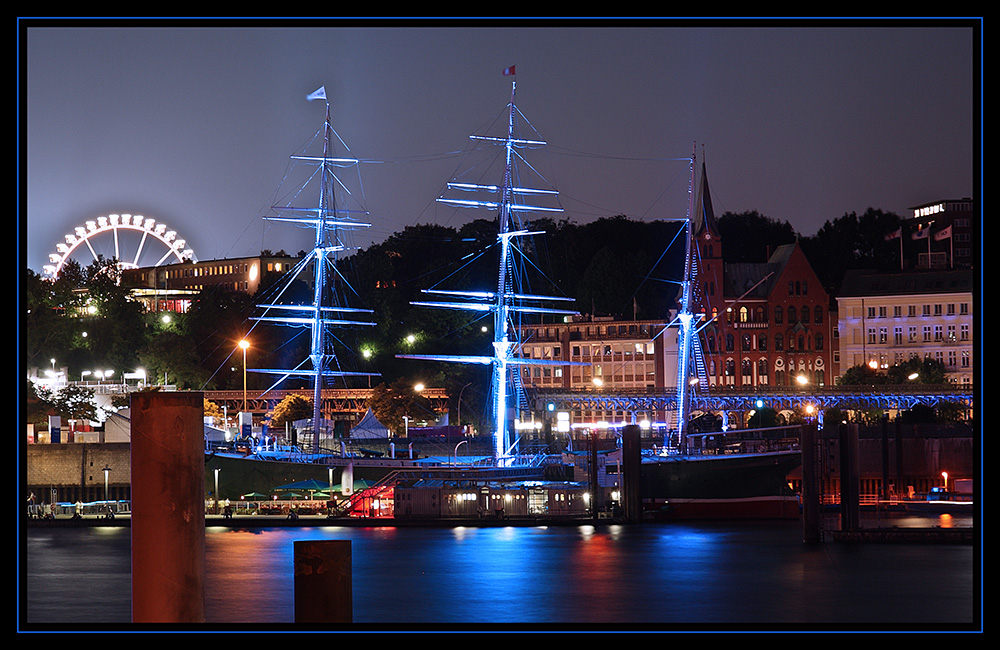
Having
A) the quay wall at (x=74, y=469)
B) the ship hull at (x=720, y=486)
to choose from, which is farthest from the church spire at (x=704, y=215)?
the quay wall at (x=74, y=469)

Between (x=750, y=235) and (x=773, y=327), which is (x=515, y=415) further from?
(x=750, y=235)

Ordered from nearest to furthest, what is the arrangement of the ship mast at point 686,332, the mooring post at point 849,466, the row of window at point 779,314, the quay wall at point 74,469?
the mooring post at point 849,466 < the quay wall at point 74,469 < the ship mast at point 686,332 < the row of window at point 779,314

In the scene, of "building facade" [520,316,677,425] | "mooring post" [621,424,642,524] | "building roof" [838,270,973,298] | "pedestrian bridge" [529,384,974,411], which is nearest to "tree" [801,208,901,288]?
"building roof" [838,270,973,298]

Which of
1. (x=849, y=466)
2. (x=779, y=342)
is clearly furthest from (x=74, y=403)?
(x=779, y=342)

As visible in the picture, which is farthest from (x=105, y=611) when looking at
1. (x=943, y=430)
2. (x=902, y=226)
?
(x=902, y=226)

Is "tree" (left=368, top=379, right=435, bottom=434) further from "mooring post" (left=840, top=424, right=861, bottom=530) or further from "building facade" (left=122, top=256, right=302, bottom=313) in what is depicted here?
"mooring post" (left=840, top=424, right=861, bottom=530)

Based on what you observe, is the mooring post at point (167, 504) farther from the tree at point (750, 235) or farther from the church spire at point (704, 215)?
the tree at point (750, 235)

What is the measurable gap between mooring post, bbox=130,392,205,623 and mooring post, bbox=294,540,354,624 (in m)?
0.61

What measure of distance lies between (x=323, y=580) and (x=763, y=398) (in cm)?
8267

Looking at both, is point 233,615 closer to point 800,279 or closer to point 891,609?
point 891,609

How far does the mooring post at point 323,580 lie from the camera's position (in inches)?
323

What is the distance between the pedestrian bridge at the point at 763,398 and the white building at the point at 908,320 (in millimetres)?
8433

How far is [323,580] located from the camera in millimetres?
8258

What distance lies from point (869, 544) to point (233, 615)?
20.7 metres
